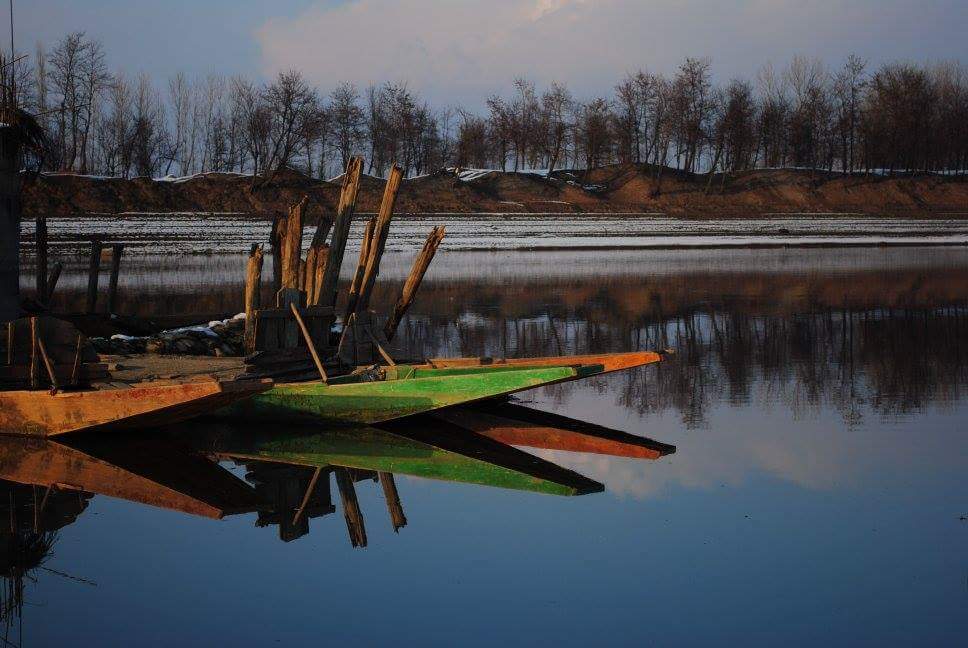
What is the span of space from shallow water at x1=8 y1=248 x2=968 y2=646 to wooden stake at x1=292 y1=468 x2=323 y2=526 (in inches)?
6.7

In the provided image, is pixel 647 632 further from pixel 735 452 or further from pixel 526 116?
pixel 526 116

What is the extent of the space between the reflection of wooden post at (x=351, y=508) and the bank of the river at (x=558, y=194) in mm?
55675

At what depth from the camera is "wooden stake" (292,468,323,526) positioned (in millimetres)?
10219

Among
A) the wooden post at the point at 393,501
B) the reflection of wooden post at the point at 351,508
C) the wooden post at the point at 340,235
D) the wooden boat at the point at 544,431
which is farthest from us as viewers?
the wooden post at the point at 340,235

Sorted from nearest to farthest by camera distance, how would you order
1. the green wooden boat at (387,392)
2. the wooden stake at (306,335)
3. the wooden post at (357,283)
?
the green wooden boat at (387,392)
the wooden stake at (306,335)
the wooden post at (357,283)

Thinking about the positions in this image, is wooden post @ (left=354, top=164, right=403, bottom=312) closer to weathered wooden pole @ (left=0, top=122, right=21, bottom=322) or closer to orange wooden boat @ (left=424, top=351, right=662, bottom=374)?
orange wooden boat @ (left=424, top=351, right=662, bottom=374)

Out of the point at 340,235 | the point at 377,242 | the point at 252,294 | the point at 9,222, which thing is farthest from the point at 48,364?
the point at 377,242

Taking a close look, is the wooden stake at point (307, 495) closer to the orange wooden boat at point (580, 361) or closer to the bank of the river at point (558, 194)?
the orange wooden boat at point (580, 361)

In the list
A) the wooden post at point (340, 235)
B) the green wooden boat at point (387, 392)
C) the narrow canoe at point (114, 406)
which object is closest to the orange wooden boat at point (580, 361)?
the green wooden boat at point (387, 392)

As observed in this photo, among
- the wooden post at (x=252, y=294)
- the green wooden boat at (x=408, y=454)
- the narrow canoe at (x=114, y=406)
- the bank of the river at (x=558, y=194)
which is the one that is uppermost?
the bank of the river at (x=558, y=194)

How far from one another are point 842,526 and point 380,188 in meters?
72.8

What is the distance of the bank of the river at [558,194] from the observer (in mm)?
72062

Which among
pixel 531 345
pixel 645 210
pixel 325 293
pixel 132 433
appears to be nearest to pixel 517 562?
pixel 132 433

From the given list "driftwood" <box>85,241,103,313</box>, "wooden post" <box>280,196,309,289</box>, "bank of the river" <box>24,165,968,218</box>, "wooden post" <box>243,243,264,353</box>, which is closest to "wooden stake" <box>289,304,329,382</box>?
"wooden post" <box>243,243,264,353</box>
